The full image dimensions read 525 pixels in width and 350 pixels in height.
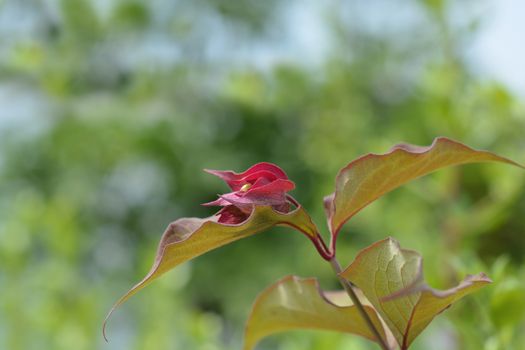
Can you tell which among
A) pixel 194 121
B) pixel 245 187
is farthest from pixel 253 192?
pixel 194 121

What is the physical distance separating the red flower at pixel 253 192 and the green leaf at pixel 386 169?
0.07 feet

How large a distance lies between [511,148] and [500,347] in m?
0.59

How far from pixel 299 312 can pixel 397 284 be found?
0.07 meters

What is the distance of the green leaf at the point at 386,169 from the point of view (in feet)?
0.79

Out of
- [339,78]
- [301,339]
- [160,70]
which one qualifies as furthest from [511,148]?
[160,70]

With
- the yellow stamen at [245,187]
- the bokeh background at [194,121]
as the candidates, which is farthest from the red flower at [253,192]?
the bokeh background at [194,121]

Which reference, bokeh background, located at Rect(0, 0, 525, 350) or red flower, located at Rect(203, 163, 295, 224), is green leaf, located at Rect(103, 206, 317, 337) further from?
bokeh background, located at Rect(0, 0, 525, 350)

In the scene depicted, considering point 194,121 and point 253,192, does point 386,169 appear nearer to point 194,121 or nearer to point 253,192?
point 253,192

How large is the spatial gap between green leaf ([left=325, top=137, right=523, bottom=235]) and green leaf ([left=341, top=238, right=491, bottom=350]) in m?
0.02

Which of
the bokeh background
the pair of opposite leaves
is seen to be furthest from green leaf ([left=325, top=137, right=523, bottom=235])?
the bokeh background

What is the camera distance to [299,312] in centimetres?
30

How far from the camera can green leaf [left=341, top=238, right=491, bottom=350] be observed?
0.76 feet

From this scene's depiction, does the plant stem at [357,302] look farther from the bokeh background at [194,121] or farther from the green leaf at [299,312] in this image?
the bokeh background at [194,121]

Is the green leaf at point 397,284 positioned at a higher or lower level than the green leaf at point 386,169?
lower
